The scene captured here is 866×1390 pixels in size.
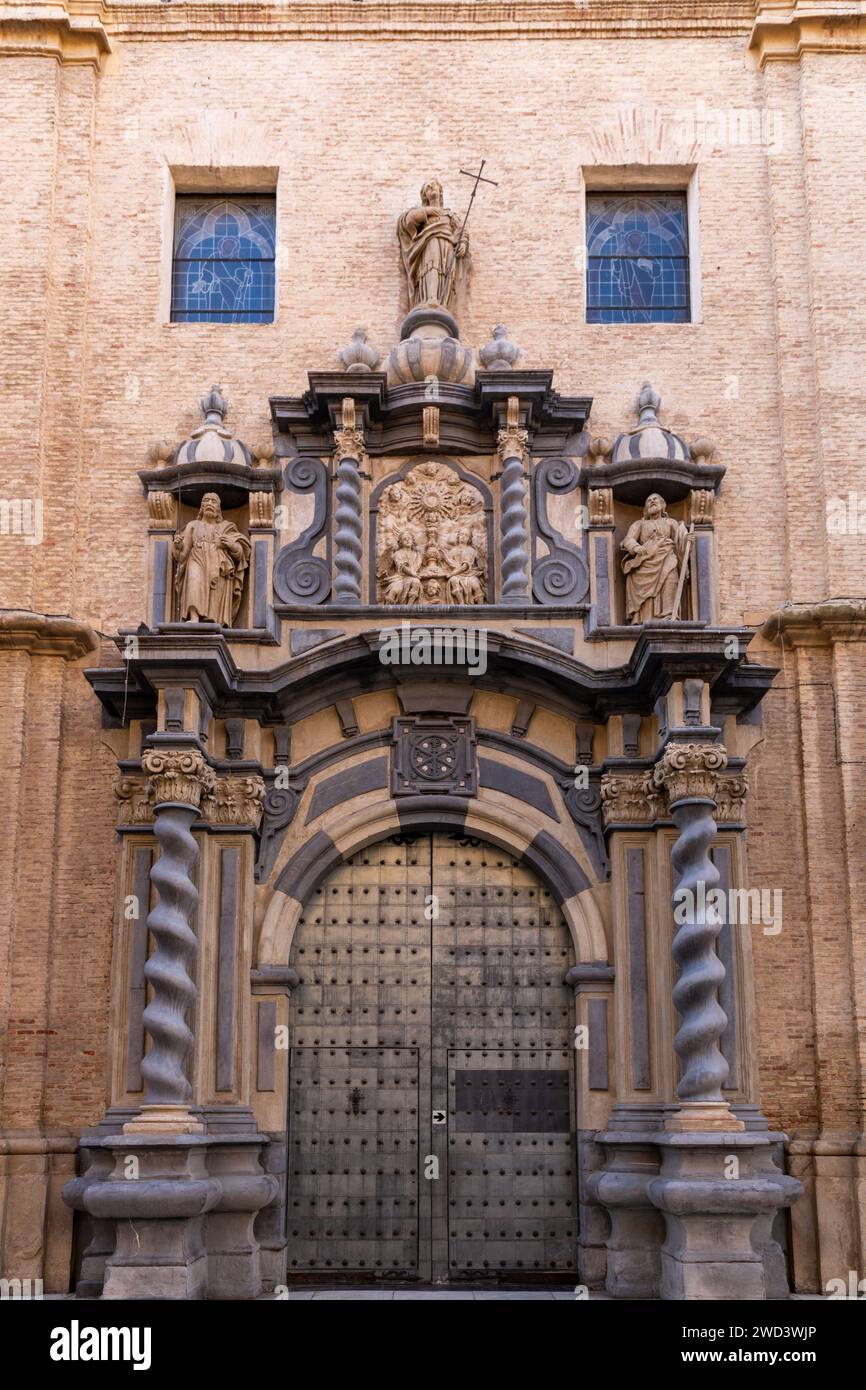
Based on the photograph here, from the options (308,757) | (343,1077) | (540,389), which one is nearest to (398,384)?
(540,389)

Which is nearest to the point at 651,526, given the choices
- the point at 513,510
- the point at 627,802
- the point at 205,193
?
the point at 513,510

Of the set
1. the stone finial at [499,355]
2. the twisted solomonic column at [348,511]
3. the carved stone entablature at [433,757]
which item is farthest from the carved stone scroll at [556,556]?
the twisted solomonic column at [348,511]

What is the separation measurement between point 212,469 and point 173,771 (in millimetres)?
2814

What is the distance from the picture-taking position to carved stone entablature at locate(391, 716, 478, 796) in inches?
518

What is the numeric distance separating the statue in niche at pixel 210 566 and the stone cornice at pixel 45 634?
0.80 metres

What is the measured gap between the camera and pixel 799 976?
12.9 metres

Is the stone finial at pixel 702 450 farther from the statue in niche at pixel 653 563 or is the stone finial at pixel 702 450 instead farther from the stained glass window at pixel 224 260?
the stained glass window at pixel 224 260

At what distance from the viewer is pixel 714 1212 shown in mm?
11172

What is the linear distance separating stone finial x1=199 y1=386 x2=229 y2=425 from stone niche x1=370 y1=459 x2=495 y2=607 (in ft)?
4.73

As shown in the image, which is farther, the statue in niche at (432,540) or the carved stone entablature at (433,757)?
the statue in niche at (432,540)

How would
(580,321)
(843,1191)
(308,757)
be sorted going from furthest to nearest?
(580,321)
(308,757)
(843,1191)

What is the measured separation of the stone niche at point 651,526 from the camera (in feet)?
44.0
